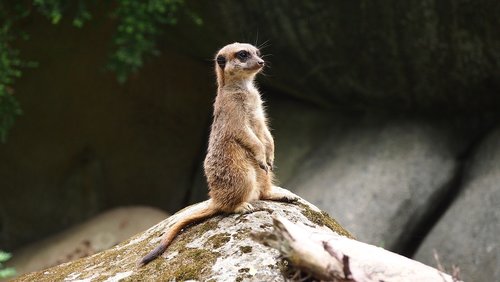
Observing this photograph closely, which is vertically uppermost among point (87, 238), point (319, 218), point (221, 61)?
point (221, 61)

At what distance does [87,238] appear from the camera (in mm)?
7340

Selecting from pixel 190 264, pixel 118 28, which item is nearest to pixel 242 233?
pixel 190 264

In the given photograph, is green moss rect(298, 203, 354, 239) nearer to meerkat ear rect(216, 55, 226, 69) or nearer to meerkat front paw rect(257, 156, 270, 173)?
meerkat front paw rect(257, 156, 270, 173)

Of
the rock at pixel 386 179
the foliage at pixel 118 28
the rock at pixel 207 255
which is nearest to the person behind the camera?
the rock at pixel 207 255

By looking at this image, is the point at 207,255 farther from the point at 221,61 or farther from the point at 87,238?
the point at 87,238

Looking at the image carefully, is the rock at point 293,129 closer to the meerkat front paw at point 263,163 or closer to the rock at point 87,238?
the rock at point 87,238

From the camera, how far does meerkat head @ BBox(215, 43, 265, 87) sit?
348 centimetres

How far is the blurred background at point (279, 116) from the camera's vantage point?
5957mm

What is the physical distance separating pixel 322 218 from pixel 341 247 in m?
0.60

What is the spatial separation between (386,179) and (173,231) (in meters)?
3.63

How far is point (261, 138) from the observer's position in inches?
136

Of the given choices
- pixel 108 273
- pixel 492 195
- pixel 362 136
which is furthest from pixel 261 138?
pixel 362 136

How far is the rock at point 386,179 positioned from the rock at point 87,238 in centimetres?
176

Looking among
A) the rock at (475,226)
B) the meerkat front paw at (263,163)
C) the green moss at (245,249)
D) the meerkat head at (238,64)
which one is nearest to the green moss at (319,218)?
the meerkat front paw at (263,163)
